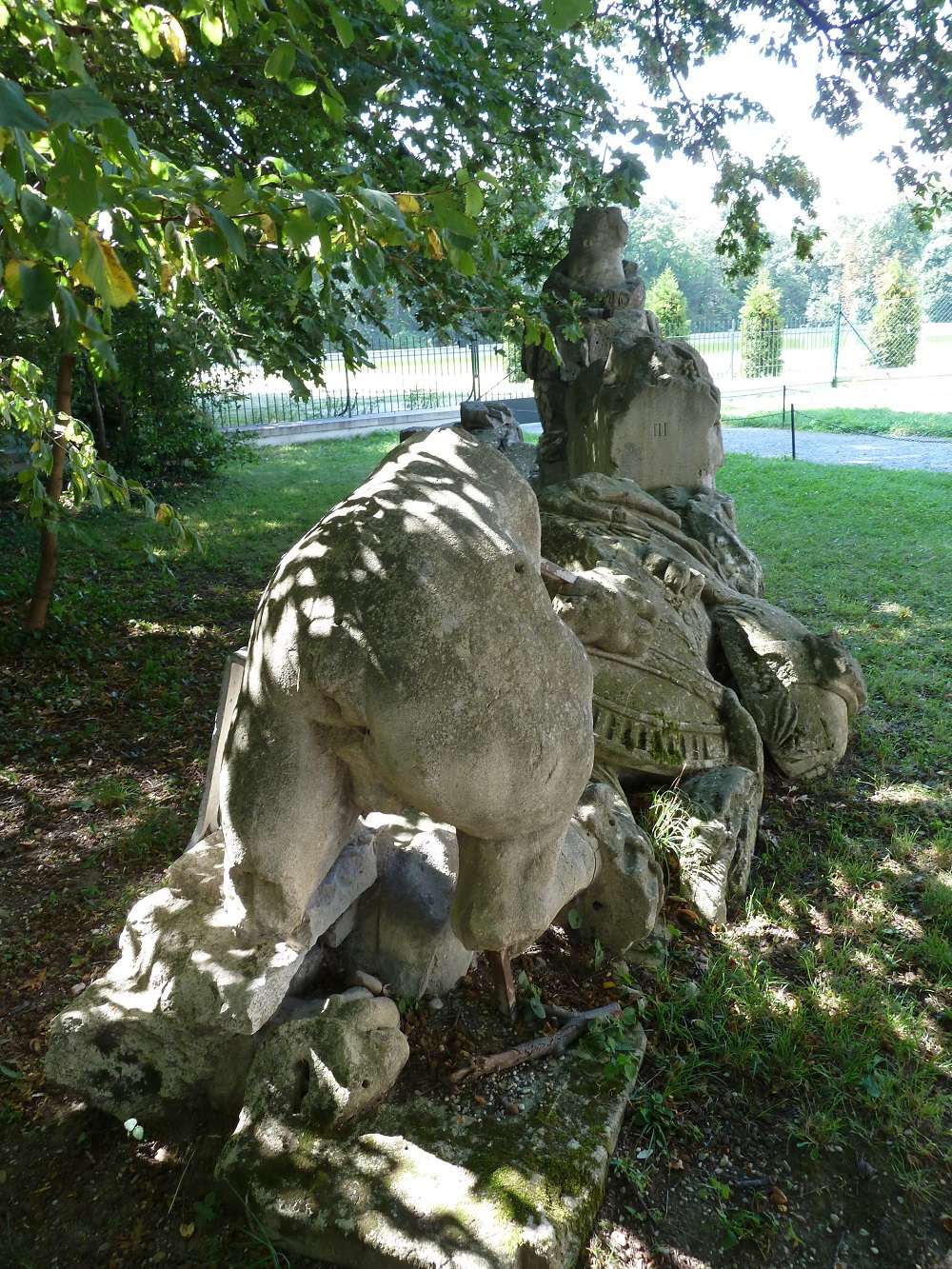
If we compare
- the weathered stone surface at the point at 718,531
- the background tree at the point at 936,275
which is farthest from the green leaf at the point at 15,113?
the background tree at the point at 936,275

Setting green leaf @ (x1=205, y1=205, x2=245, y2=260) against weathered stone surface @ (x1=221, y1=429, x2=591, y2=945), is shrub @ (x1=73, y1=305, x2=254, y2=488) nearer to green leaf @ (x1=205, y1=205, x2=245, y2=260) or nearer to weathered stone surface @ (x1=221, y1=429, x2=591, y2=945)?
green leaf @ (x1=205, y1=205, x2=245, y2=260)

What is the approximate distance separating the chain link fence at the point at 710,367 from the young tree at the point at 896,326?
3cm

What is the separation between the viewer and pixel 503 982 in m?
2.68

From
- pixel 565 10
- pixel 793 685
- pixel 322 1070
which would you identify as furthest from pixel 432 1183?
pixel 793 685

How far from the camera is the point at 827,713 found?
4430 millimetres

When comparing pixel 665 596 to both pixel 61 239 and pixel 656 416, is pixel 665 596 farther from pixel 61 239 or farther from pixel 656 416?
pixel 61 239

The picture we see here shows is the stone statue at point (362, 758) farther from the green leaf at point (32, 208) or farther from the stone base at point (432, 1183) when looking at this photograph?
the green leaf at point (32, 208)

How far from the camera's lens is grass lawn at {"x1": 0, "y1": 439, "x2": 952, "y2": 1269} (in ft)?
7.44

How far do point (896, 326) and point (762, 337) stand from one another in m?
4.48

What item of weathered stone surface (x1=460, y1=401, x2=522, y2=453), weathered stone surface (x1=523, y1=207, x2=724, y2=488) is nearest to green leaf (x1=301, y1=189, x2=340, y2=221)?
weathered stone surface (x1=523, y1=207, x2=724, y2=488)

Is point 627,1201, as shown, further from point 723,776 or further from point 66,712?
point 66,712

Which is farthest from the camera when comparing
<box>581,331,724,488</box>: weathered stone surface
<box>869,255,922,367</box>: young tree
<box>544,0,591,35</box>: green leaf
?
<box>869,255,922,367</box>: young tree

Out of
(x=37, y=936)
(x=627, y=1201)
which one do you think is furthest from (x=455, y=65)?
(x=627, y=1201)

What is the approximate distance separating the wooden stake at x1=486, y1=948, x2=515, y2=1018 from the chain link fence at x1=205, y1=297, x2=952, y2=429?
18.8m
